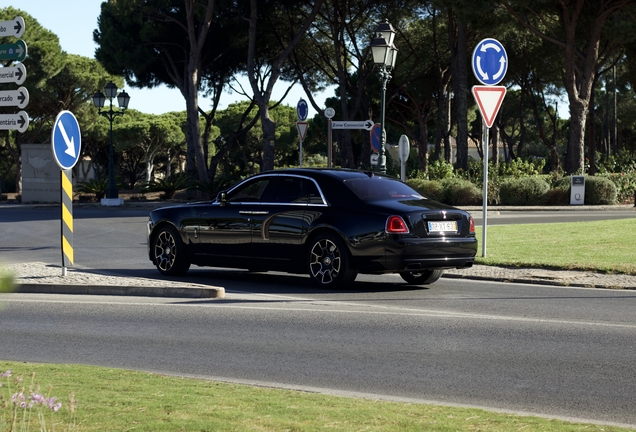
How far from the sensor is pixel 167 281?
13.5m

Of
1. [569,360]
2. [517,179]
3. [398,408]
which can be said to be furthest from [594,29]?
[398,408]

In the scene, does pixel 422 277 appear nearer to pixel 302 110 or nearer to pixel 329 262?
pixel 329 262

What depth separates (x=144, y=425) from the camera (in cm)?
518

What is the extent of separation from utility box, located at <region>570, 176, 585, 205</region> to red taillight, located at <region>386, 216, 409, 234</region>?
23551mm

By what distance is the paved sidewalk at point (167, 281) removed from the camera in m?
12.7

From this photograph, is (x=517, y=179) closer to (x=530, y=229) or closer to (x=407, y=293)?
(x=530, y=229)

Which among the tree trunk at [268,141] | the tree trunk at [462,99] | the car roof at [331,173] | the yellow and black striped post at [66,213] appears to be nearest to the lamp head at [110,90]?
the tree trunk at [268,141]

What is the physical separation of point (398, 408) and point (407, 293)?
6.87m

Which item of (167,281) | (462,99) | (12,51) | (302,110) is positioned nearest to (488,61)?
(167,281)

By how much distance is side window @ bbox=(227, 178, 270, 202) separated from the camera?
14.0 metres

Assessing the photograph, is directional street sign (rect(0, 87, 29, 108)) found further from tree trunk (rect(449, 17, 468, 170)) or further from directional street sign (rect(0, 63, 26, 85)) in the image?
tree trunk (rect(449, 17, 468, 170))

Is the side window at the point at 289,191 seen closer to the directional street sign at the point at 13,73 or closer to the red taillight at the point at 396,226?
the red taillight at the point at 396,226

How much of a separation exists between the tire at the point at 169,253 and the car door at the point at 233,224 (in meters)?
0.41

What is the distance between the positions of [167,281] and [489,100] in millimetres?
5946
